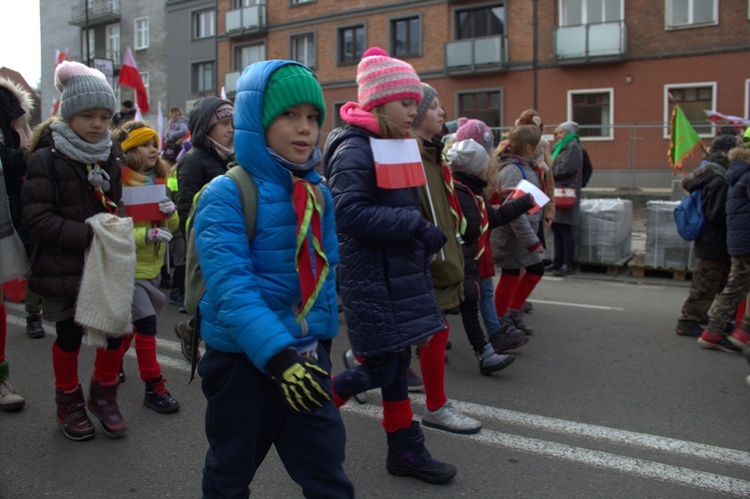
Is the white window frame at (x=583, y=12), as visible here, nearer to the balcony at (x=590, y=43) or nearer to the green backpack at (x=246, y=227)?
the balcony at (x=590, y=43)

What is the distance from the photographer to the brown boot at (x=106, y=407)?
378 cm

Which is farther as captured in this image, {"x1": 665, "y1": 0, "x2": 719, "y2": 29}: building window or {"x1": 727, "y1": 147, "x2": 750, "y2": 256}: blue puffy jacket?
{"x1": 665, "y1": 0, "x2": 719, "y2": 29}: building window

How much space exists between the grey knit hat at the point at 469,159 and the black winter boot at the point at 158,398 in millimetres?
2366

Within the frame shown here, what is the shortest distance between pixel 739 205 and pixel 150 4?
41.4m

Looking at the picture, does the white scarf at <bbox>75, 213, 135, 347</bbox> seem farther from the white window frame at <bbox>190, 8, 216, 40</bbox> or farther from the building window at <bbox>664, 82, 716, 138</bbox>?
the white window frame at <bbox>190, 8, 216, 40</bbox>

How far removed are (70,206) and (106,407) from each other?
1.16 m

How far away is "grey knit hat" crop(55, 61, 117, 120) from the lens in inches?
139

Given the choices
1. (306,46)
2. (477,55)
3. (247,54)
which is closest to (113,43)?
(247,54)

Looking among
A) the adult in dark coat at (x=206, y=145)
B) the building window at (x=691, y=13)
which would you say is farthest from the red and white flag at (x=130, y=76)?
the building window at (x=691, y=13)

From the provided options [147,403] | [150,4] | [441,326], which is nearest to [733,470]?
[441,326]

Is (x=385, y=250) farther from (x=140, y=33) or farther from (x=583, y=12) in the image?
(x=140, y=33)

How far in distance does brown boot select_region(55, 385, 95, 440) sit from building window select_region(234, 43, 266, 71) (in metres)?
33.6

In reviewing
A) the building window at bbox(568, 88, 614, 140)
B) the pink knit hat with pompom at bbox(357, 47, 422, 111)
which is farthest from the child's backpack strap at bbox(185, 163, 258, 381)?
the building window at bbox(568, 88, 614, 140)

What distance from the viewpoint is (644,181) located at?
60.8 ft
